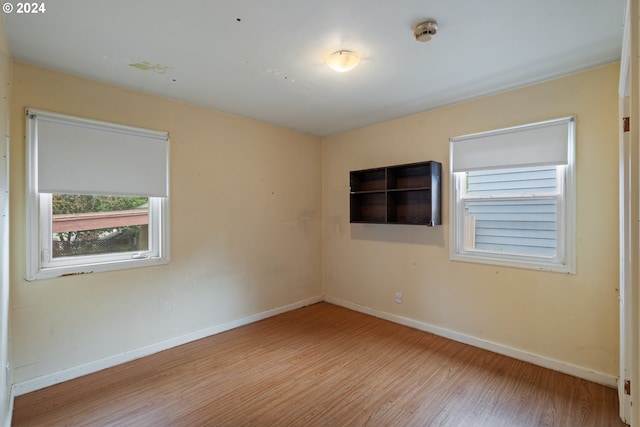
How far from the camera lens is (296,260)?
4.20 m

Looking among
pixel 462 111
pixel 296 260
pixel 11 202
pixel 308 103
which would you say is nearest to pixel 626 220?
pixel 462 111

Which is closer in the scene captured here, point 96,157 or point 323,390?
point 323,390

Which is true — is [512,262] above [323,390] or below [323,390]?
above

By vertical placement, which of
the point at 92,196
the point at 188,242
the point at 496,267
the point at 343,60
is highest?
the point at 343,60

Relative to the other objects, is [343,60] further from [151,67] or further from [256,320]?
[256,320]

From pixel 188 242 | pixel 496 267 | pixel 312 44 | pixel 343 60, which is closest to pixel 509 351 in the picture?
pixel 496 267

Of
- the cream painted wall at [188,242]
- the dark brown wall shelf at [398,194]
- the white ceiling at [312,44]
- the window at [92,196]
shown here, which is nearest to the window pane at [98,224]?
the window at [92,196]

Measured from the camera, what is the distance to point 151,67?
2383 mm

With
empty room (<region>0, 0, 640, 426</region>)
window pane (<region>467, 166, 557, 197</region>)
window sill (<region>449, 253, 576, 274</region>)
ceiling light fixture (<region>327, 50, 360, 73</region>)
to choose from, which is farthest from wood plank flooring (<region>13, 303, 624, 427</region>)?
ceiling light fixture (<region>327, 50, 360, 73</region>)

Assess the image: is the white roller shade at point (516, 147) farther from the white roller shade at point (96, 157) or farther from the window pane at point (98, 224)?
the window pane at point (98, 224)

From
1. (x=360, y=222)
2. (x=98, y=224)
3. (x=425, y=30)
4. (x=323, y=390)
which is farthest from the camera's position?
(x=360, y=222)

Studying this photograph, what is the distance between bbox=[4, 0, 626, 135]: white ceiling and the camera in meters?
1.73

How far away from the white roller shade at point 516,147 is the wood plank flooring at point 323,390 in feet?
5.86

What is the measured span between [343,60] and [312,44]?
0.86 feet
